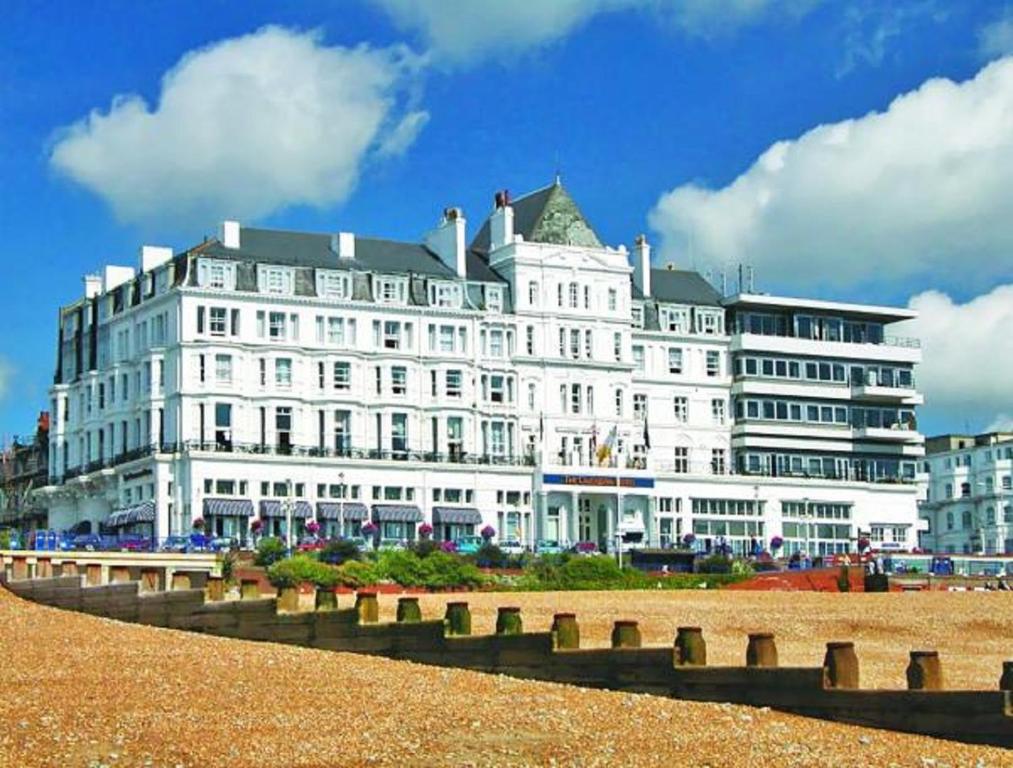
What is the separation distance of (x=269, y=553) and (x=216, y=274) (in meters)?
19.5

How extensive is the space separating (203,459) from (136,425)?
8298 mm

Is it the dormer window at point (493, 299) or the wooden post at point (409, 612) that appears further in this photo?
the dormer window at point (493, 299)

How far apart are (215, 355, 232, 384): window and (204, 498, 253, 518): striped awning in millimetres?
6139

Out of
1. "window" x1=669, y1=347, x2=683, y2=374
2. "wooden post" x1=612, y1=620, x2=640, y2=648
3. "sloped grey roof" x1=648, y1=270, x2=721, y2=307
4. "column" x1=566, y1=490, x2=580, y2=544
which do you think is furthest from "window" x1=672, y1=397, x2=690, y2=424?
"wooden post" x1=612, y1=620, x2=640, y2=648

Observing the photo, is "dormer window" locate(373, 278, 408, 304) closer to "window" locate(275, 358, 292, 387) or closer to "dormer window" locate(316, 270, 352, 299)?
"dormer window" locate(316, 270, 352, 299)

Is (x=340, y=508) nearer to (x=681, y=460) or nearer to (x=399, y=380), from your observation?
(x=399, y=380)

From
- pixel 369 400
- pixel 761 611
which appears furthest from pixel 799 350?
pixel 761 611

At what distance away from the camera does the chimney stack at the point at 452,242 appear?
95.0 metres

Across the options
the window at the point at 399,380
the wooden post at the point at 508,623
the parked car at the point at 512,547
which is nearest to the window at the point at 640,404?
the parked car at the point at 512,547

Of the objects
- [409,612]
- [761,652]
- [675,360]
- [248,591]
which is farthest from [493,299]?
[761,652]

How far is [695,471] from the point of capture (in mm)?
101500

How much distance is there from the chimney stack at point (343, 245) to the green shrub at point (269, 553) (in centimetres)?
2244

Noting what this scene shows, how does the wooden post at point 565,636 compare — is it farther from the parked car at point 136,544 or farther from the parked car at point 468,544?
the parked car at point 468,544

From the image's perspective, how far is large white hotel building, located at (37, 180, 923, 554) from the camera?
86.7 metres
